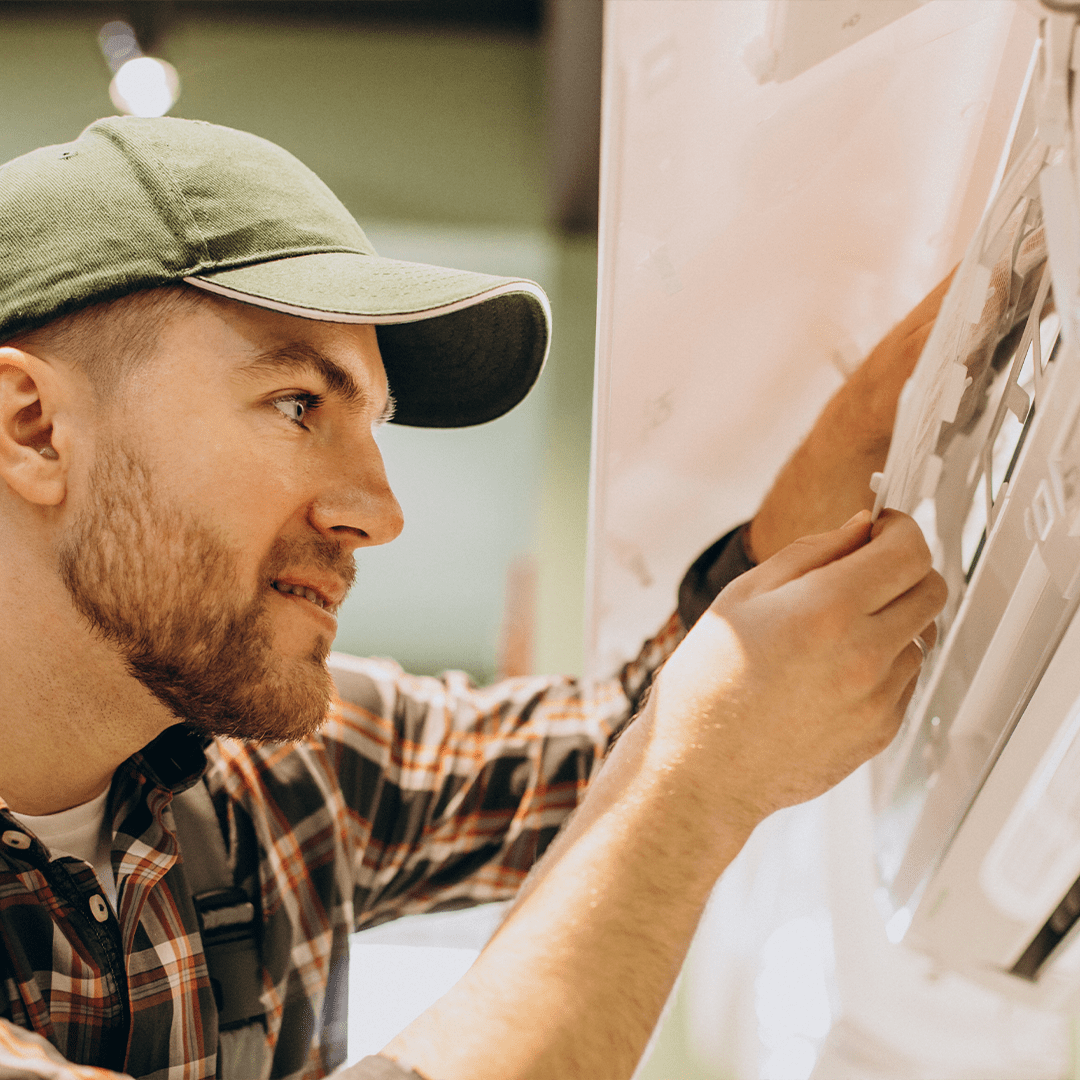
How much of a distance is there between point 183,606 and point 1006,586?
20.7 inches

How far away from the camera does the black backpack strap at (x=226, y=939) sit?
74 centimetres

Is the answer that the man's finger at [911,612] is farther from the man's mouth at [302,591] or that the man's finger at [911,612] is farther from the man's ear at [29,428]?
the man's ear at [29,428]

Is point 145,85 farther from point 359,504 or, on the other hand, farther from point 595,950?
point 595,950

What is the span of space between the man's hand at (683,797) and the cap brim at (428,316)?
11.7 inches

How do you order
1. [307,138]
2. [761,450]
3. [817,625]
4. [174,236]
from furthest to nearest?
[307,138] → [761,450] → [174,236] → [817,625]

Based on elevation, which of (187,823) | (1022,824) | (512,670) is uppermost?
(1022,824)

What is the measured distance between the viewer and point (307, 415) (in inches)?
26.2

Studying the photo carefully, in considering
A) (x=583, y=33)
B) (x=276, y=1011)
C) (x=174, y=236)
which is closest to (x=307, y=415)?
(x=174, y=236)

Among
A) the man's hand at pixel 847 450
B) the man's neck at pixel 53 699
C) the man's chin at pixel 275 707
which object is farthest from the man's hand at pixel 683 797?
the man's neck at pixel 53 699

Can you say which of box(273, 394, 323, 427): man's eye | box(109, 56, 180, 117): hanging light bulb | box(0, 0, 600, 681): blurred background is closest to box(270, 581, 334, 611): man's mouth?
box(273, 394, 323, 427): man's eye

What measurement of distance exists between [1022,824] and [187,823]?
634 mm

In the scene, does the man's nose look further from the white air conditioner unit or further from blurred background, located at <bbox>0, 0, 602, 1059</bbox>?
blurred background, located at <bbox>0, 0, 602, 1059</bbox>

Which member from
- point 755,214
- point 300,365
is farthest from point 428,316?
point 755,214

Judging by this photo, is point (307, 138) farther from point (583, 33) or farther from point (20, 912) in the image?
point (20, 912)
